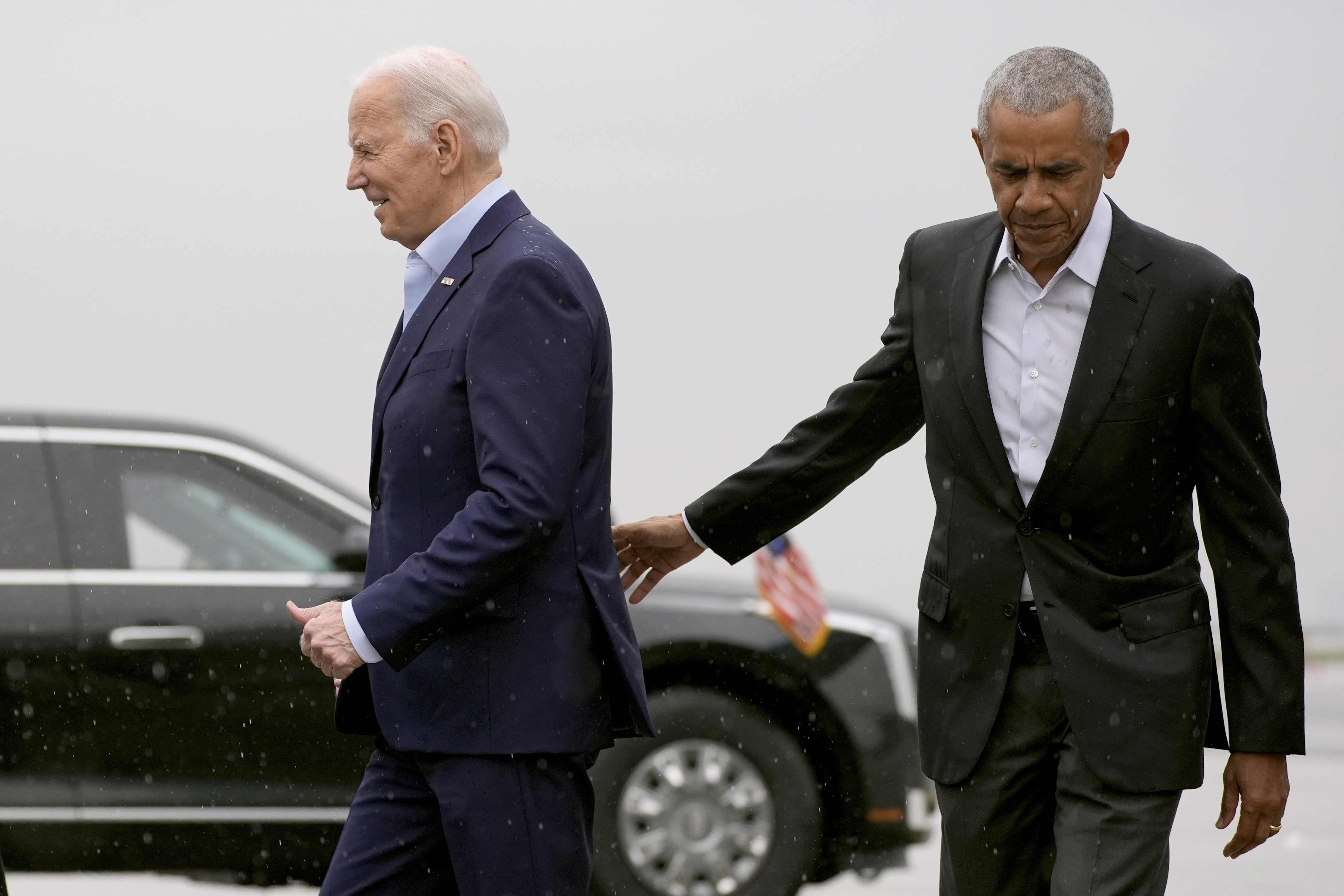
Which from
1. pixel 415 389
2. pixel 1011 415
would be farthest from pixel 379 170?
pixel 1011 415

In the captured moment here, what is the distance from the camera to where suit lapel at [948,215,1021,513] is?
3021 mm

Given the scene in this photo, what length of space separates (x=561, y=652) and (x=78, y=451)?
3.92 metres

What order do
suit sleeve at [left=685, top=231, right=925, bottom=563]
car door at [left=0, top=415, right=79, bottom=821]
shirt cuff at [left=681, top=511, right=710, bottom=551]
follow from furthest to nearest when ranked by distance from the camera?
car door at [left=0, top=415, right=79, bottom=821] → shirt cuff at [left=681, top=511, right=710, bottom=551] → suit sleeve at [left=685, top=231, right=925, bottom=563]

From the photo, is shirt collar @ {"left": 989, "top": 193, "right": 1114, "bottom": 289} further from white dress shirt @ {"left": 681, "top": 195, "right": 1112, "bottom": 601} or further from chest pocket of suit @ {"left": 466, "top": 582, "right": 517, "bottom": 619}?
chest pocket of suit @ {"left": 466, "top": 582, "right": 517, "bottom": 619}

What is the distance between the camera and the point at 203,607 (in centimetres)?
613

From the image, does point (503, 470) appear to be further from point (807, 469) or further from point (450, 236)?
point (807, 469)

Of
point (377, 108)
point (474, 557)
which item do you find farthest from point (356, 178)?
point (474, 557)

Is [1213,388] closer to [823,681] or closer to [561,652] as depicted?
[561,652]

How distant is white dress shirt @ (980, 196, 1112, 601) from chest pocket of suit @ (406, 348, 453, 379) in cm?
92

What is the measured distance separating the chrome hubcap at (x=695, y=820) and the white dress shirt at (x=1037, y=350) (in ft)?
11.3

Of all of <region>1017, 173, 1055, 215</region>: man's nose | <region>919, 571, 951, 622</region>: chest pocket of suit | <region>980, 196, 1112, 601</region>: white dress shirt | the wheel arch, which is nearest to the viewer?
<region>1017, 173, 1055, 215</region>: man's nose

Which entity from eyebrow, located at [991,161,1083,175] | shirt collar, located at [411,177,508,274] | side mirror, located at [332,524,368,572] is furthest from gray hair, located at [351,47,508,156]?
side mirror, located at [332,524,368,572]

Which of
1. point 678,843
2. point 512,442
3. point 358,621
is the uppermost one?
point 512,442

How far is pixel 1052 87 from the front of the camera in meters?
2.88
